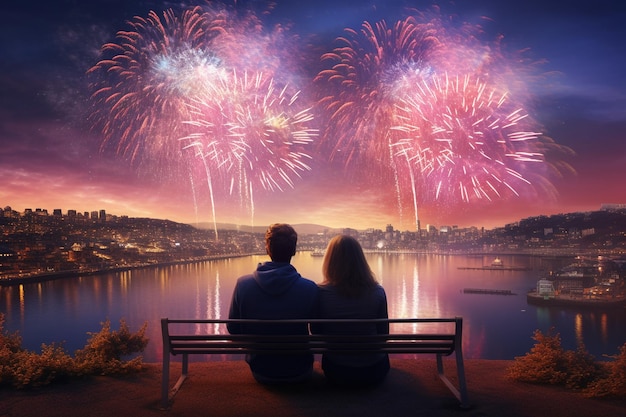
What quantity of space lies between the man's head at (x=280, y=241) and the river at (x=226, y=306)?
3544 centimetres

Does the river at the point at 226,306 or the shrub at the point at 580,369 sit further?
the river at the point at 226,306

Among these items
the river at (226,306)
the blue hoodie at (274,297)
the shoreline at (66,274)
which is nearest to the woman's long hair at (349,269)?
the blue hoodie at (274,297)

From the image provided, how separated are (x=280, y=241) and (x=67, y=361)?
2.39 meters

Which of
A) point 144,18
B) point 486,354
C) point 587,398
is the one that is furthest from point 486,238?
point 587,398

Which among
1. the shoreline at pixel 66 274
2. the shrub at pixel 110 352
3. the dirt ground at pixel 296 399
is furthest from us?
the shoreline at pixel 66 274

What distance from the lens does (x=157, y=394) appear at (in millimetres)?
3732

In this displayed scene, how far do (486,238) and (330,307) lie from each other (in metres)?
55.6

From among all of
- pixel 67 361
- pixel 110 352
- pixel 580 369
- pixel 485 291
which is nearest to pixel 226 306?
pixel 485 291

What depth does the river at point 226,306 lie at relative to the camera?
4031 centimetres

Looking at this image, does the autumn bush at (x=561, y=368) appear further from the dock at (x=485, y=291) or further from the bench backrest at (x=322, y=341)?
the dock at (x=485, y=291)

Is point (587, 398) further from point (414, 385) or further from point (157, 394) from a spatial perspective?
point (157, 394)

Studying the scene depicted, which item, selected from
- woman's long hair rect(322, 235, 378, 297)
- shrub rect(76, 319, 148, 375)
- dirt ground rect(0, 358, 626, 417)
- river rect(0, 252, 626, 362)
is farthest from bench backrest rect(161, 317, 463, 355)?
river rect(0, 252, 626, 362)

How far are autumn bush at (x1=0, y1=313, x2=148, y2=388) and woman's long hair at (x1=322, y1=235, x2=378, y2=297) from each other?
2296 mm

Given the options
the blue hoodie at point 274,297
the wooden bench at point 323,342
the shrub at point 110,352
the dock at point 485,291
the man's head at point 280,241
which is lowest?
the dock at point 485,291
